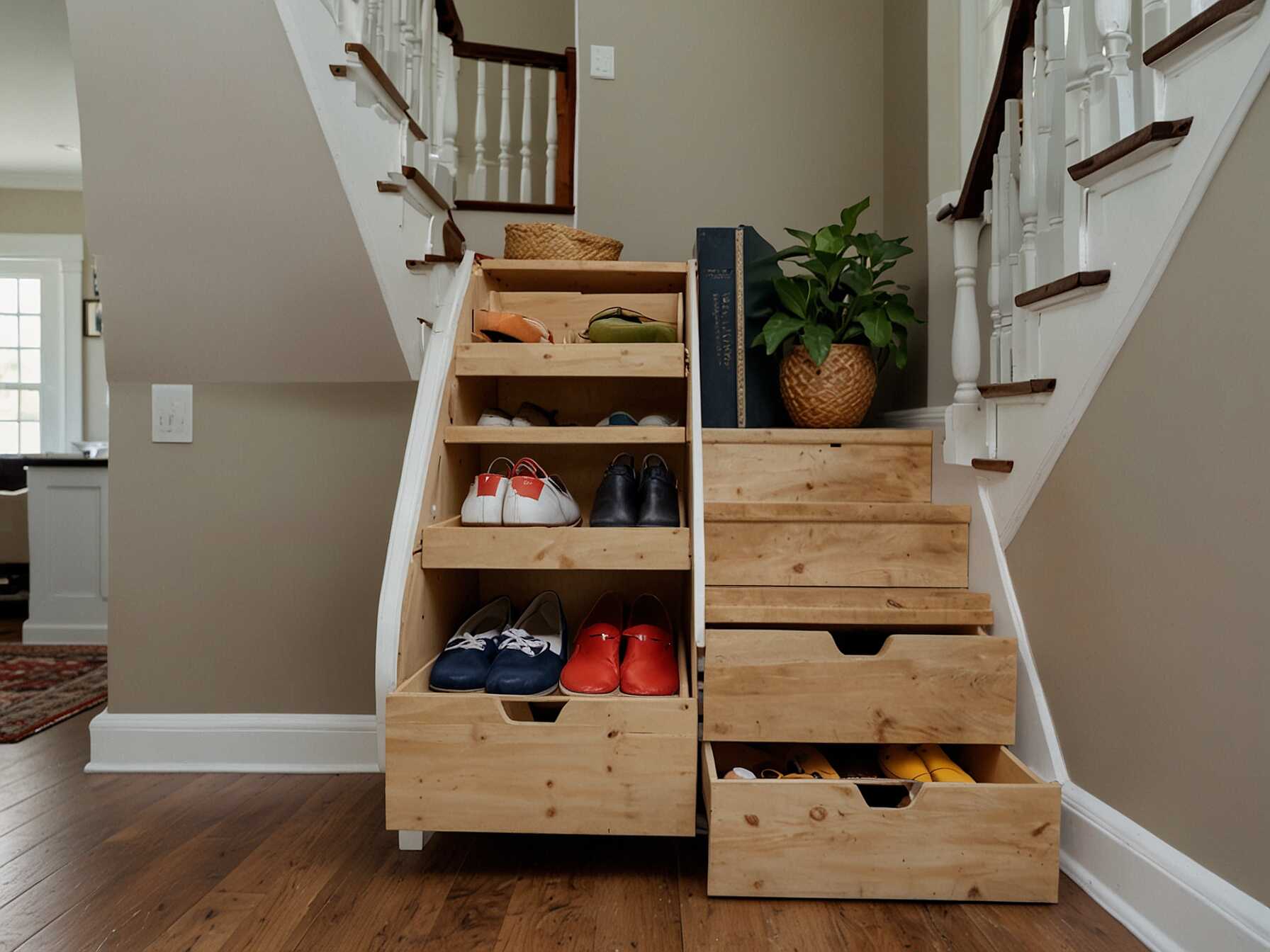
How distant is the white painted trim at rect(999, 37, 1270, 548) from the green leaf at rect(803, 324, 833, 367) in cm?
48

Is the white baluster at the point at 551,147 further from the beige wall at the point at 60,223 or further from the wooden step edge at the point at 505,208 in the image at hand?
the beige wall at the point at 60,223

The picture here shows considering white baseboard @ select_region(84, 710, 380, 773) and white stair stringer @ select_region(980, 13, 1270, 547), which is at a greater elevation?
white stair stringer @ select_region(980, 13, 1270, 547)

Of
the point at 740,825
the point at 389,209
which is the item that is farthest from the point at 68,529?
the point at 740,825

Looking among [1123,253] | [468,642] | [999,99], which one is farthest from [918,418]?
[468,642]

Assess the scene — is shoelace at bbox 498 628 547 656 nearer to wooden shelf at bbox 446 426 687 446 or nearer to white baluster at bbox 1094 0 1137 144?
wooden shelf at bbox 446 426 687 446

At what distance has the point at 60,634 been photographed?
332 centimetres

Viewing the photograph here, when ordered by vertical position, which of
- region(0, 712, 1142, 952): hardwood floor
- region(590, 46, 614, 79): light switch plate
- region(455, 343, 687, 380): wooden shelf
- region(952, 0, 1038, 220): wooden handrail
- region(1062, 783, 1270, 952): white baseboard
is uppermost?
region(590, 46, 614, 79): light switch plate

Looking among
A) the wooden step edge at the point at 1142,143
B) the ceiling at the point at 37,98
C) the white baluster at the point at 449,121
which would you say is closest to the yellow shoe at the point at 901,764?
the wooden step edge at the point at 1142,143

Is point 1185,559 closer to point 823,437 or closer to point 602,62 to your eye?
point 823,437

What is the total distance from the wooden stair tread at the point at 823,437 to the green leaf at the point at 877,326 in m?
0.19

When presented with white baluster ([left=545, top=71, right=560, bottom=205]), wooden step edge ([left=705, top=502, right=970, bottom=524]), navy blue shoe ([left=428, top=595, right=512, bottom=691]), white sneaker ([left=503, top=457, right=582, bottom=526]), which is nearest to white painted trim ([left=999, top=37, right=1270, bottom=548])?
wooden step edge ([left=705, top=502, right=970, bottom=524])

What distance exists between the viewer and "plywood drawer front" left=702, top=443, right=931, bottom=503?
5.74 ft

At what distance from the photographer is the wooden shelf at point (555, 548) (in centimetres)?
142

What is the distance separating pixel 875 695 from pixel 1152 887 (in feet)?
1.37
